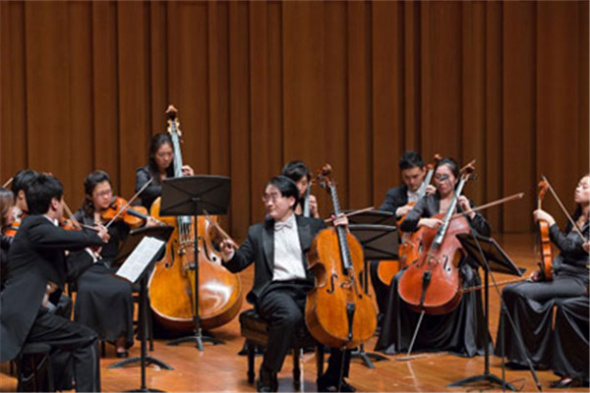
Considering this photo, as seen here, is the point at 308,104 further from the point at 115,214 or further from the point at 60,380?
the point at 60,380

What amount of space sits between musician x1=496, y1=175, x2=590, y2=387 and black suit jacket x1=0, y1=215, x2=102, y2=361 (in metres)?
2.30

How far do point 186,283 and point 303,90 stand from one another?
4.60m

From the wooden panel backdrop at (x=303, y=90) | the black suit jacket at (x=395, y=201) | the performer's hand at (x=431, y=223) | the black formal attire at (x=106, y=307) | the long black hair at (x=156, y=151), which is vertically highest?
the wooden panel backdrop at (x=303, y=90)

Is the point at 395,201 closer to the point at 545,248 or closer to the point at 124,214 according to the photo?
the point at 545,248

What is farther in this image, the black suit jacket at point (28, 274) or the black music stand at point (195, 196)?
the black music stand at point (195, 196)

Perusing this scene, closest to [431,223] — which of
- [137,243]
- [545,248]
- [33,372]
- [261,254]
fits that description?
[545,248]

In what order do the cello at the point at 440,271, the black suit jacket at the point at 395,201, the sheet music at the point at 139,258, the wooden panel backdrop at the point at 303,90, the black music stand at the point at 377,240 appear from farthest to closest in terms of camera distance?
the wooden panel backdrop at the point at 303,90, the black suit jacket at the point at 395,201, the cello at the point at 440,271, the black music stand at the point at 377,240, the sheet music at the point at 139,258

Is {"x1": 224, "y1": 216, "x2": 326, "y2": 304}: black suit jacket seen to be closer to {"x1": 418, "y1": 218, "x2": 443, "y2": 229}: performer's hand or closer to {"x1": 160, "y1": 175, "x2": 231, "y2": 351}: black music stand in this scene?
{"x1": 160, "y1": 175, "x2": 231, "y2": 351}: black music stand

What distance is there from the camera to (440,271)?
522 cm

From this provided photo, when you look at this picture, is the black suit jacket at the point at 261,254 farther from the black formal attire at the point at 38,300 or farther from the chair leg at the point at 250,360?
the black formal attire at the point at 38,300

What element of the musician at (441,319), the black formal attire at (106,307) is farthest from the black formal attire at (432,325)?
the black formal attire at (106,307)

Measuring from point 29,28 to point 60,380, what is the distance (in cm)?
556

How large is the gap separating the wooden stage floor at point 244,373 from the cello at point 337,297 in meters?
0.39

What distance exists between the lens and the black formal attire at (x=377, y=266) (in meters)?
5.84
